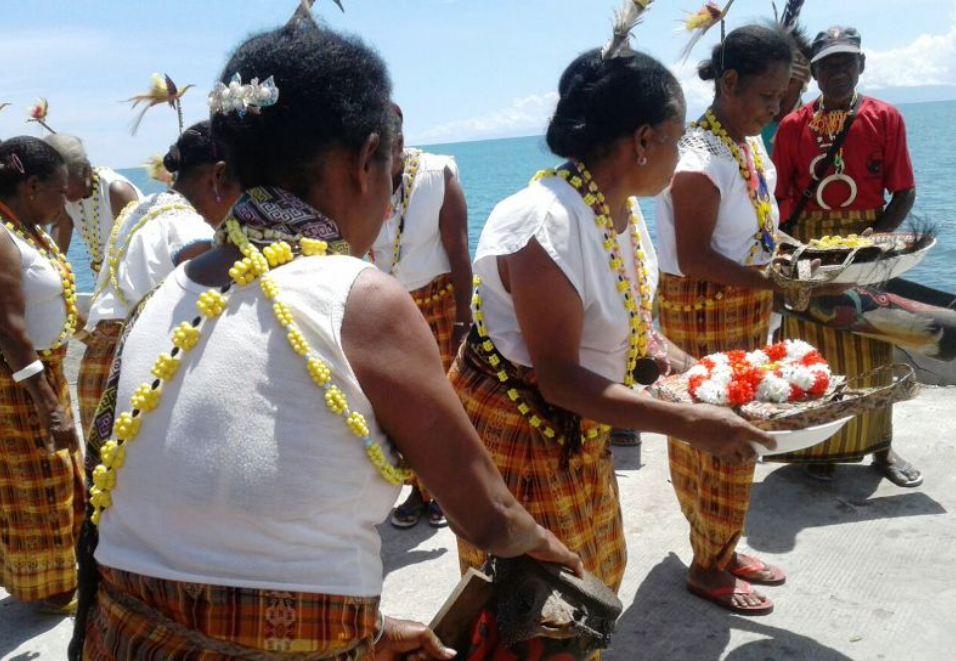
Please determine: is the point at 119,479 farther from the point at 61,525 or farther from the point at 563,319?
the point at 61,525

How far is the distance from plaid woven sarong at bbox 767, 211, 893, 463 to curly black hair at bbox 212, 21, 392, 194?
394 centimetres

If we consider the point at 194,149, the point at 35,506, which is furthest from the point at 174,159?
the point at 35,506

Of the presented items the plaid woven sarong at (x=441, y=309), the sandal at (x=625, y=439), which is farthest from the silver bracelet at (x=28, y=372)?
the sandal at (x=625, y=439)

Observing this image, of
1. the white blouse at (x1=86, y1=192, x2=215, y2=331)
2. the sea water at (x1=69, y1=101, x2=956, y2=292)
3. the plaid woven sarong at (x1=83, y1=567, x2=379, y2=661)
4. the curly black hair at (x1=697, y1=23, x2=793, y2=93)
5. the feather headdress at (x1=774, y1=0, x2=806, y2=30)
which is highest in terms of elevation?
the feather headdress at (x1=774, y1=0, x2=806, y2=30)

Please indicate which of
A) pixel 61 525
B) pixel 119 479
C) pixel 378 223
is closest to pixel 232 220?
pixel 378 223

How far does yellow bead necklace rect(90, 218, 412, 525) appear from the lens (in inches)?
55.3

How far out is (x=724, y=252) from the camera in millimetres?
3688

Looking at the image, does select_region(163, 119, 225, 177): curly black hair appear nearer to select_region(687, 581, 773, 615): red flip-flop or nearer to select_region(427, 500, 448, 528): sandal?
select_region(427, 500, 448, 528): sandal

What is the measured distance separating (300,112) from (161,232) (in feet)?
8.08

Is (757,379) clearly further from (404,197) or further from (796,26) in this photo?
(796,26)

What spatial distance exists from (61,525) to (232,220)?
3135 mm

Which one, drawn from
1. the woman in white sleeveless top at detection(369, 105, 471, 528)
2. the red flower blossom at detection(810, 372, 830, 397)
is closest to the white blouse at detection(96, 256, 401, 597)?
the red flower blossom at detection(810, 372, 830, 397)

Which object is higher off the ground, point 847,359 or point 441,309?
point 441,309

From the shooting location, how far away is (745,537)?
4281 millimetres
